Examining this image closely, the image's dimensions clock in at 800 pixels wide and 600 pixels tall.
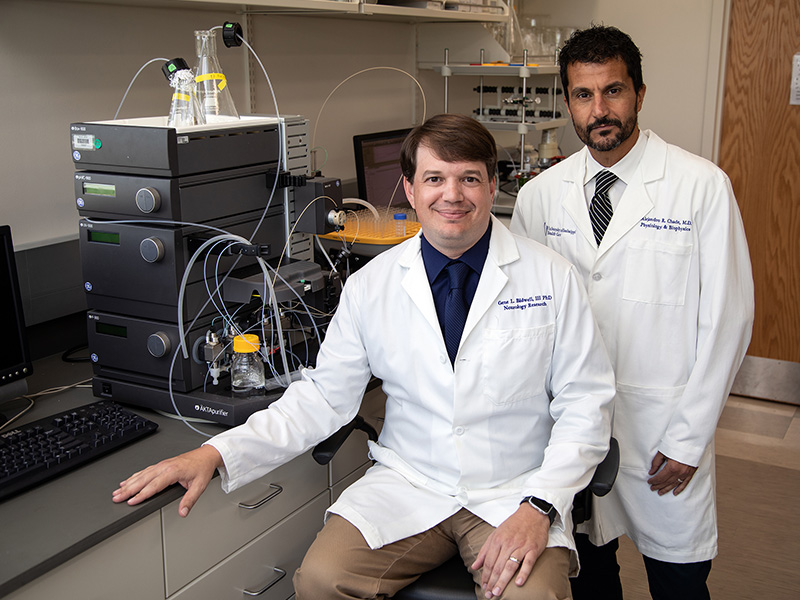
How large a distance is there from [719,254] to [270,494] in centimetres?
106

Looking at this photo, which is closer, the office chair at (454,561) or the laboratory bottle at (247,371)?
the office chair at (454,561)

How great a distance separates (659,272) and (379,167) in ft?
4.55

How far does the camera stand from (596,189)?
1.84 meters

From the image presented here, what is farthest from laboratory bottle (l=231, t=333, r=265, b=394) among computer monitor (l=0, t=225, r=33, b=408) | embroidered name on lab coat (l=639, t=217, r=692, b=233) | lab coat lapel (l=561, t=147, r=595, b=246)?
embroidered name on lab coat (l=639, t=217, r=692, b=233)

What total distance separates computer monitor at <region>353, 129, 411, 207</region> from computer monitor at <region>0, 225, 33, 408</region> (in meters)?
1.35

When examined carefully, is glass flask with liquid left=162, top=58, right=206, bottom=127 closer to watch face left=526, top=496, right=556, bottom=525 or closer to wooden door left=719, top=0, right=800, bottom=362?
watch face left=526, top=496, right=556, bottom=525

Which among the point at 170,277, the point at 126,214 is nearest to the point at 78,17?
the point at 126,214

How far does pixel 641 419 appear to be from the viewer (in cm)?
176

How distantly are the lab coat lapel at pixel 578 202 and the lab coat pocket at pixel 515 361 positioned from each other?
13.1 inches

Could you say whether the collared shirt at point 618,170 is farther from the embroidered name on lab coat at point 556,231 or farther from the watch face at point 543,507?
the watch face at point 543,507

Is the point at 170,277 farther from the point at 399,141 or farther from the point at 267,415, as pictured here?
the point at 399,141

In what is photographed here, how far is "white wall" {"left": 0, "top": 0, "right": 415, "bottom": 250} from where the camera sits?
6.13ft

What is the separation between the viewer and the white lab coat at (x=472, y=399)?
60.1 inches

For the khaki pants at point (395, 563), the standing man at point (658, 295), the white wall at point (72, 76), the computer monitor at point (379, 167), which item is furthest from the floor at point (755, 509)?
the white wall at point (72, 76)
